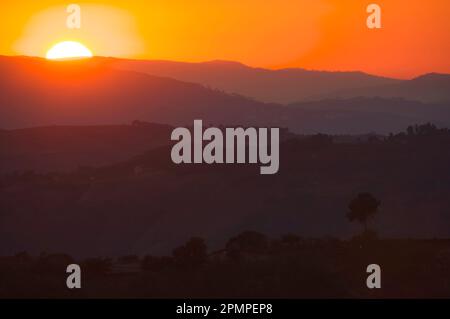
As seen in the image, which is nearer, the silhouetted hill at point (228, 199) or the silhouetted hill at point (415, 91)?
the silhouetted hill at point (228, 199)

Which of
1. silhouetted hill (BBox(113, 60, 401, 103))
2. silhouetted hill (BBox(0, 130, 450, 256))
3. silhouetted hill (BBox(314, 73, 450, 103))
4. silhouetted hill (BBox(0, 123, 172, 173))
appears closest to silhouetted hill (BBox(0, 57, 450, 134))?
silhouetted hill (BBox(113, 60, 401, 103))

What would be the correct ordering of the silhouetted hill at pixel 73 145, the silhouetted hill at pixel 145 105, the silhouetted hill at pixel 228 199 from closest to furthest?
the silhouetted hill at pixel 228 199 → the silhouetted hill at pixel 73 145 → the silhouetted hill at pixel 145 105

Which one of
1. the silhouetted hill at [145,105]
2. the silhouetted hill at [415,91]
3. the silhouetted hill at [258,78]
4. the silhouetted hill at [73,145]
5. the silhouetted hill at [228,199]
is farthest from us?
the silhouetted hill at [258,78]

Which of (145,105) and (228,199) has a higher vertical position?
(145,105)

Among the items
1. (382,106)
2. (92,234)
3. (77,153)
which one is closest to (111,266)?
(92,234)

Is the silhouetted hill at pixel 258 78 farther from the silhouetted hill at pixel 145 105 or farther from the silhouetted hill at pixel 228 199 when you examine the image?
the silhouetted hill at pixel 228 199

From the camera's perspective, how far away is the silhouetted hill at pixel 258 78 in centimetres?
11044

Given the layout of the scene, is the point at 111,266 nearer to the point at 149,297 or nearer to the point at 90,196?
the point at 149,297

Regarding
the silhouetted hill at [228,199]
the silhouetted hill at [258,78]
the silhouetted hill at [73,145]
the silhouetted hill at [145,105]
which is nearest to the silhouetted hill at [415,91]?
the silhouetted hill at [258,78]

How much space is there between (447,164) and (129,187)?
16.9 meters

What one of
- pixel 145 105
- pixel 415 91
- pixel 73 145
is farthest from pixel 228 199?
pixel 415 91

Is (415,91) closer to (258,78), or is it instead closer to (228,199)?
(258,78)

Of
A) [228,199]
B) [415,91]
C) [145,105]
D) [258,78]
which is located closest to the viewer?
[228,199]

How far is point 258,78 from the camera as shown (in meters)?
123
